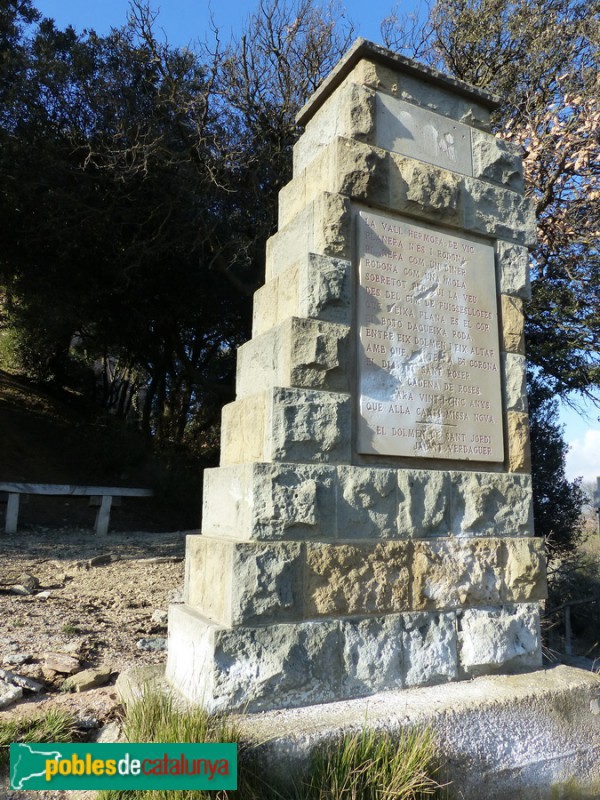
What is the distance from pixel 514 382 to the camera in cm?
344

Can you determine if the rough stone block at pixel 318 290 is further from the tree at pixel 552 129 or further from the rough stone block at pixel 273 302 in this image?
the tree at pixel 552 129

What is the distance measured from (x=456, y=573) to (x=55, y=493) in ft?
24.0

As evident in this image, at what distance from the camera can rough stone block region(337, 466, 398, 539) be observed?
2816 millimetres

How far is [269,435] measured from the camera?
2.74m

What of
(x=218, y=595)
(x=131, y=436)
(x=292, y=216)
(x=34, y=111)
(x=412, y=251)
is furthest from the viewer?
(x=131, y=436)

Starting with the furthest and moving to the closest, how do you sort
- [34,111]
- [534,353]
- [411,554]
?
[34,111], [534,353], [411,554]

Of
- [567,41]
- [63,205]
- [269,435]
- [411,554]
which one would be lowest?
[411,554]

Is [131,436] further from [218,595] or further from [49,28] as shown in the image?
[218,595]

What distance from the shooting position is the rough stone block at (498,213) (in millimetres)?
3514

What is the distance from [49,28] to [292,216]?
965 centimetres

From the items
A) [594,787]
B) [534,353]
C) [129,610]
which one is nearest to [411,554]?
[594,787]

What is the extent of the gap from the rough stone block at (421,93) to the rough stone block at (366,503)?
2093 mm

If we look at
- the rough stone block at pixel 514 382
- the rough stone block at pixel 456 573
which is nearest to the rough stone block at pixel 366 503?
the rough stone block at pixel 456 573

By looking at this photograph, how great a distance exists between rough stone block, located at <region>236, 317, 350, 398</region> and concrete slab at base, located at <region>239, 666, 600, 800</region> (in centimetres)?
139
